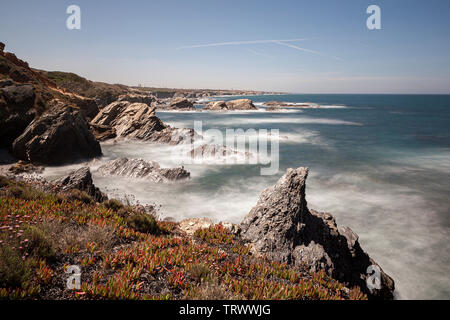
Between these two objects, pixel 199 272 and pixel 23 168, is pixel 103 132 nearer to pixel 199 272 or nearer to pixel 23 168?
pixel 23 168

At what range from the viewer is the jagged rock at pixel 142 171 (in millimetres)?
22125

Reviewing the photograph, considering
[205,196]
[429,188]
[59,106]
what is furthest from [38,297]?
[429,188]

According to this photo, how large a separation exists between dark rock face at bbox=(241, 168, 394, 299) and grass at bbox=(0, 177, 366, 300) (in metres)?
0.79

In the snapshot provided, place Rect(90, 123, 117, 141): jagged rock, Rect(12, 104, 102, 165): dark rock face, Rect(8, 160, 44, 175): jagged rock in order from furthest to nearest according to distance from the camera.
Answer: Rect(90, 123, 117, 141): jagged rock, Rect(12, 104, 102, 165): dark rock face, Rect(8, 160, 44, 175): jagged rock

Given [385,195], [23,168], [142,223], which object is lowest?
[385,195]

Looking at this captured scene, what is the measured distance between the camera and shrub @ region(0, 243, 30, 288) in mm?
4305

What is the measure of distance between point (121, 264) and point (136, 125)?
39.9 meters

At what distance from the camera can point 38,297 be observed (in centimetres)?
445

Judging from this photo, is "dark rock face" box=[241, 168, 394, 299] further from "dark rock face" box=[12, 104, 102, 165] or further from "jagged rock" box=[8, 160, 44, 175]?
"dark rock face" box=[12, 104, 102, 165]

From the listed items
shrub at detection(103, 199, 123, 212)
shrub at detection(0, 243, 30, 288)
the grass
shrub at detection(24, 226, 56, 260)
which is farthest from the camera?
shrub at detection(103, 199, 123, 212)

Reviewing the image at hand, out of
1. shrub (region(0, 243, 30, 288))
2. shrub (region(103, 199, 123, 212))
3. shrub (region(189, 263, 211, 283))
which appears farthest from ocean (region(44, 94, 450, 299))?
shrub (region(0, 243, 30, 288))

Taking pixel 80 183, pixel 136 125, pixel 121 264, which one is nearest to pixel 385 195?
pixel 121 264

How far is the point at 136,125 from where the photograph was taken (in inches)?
1673

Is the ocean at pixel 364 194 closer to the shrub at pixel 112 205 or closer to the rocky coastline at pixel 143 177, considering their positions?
the rocky coastline at pixel 143 177
